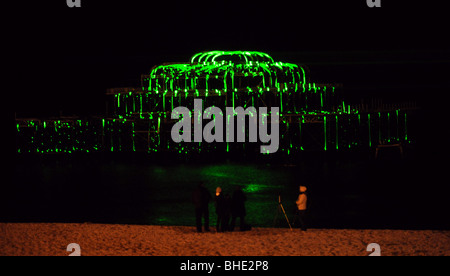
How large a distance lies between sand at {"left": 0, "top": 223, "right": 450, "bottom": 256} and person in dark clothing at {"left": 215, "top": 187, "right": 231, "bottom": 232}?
0.34 metres

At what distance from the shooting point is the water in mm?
18703

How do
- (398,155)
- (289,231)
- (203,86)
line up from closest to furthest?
1. (289,231)
2. (398,155)
3. (203,86)

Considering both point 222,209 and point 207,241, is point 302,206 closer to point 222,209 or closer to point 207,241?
point 222,209

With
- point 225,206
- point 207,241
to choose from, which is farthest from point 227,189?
point 207,241

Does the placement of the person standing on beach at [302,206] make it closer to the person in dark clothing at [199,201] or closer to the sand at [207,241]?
the sand at [207,241]

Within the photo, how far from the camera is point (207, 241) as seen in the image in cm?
1598

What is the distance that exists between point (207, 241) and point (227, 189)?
5.70m

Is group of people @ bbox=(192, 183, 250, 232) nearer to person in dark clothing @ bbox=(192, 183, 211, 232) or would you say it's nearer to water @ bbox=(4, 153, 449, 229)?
person in dark clothing @ bbox=(192, 183, 211, 232)

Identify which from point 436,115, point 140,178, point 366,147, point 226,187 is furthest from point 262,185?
point 436,115

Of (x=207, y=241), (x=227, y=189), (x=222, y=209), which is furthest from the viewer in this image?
(x=227, y=189)

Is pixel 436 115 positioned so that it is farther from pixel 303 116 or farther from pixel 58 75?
pixel 58 75

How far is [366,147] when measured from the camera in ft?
90.4

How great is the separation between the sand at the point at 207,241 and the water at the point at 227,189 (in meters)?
1.01
